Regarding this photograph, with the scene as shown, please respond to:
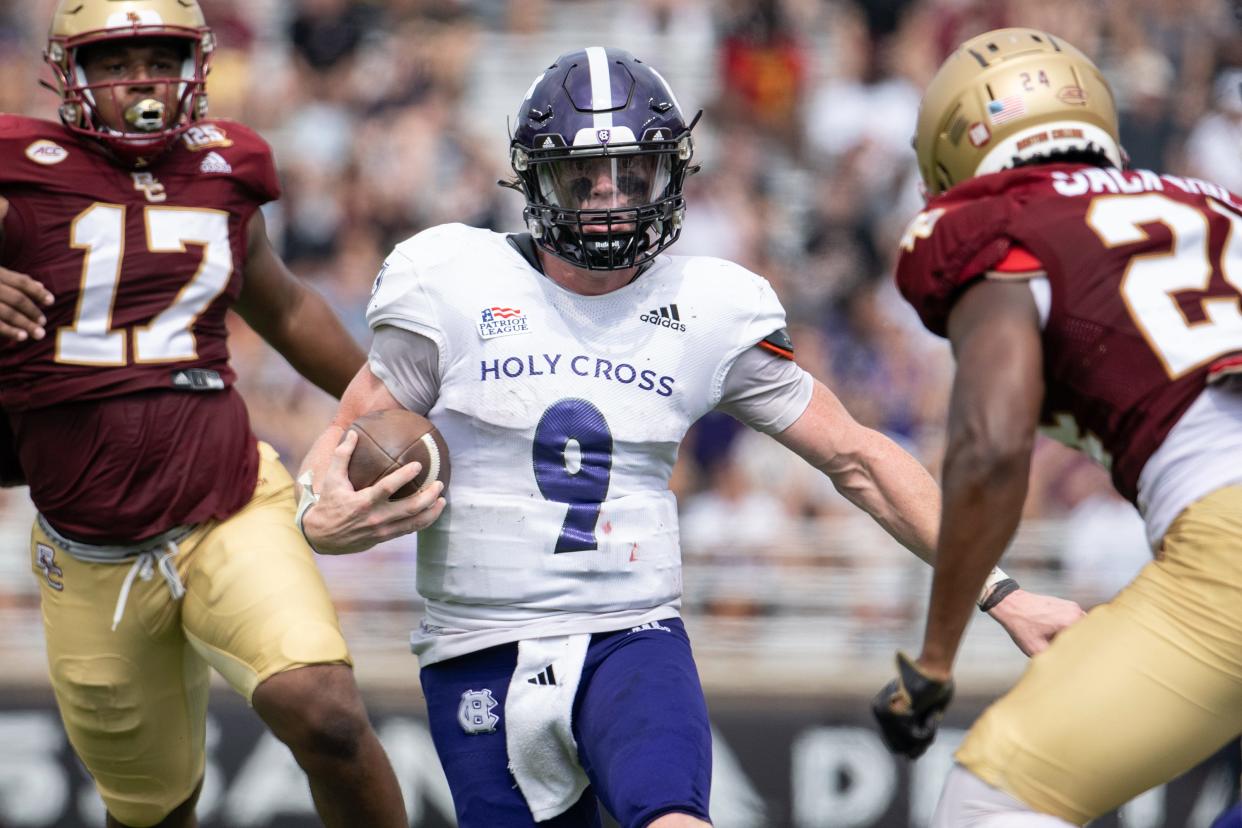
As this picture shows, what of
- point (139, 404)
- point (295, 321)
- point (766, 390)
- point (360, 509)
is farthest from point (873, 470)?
point (139, 404)

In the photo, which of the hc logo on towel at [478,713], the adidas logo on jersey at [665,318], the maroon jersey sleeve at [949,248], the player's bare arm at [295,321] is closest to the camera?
the maroon jersey sleeve at [949,248]

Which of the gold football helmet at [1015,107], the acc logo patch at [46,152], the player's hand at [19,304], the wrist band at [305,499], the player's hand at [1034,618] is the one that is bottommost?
the player's hand at [1034,618]

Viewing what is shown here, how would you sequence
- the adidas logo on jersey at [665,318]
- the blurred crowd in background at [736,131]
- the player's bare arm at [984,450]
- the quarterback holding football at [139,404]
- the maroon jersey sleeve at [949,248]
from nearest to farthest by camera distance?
the player's bare arm at [984,450] → the maroon jersey sleeve at [949,248] → the adidas logo on jersey at [665,318] → the quarterback holding football at [139,404] → the blurred crowd in background at [736,131]

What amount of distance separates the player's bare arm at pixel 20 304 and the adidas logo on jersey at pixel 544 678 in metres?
1.51

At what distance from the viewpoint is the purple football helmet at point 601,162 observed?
3.63m

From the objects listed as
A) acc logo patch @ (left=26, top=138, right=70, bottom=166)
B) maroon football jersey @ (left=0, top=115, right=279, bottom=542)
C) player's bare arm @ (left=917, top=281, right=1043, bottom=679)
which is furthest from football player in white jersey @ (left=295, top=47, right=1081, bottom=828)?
acc logo patch @ (left=26, top=138, right=70, bottom=166)

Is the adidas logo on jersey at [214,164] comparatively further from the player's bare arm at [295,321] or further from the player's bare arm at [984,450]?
the player's bare arm at [984,450]

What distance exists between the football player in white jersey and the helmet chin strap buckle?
0.92 meters

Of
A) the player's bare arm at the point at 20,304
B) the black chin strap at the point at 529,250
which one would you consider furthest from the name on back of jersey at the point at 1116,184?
the player's bare arm at the point at 20,304

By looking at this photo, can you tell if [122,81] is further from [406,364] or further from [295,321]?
[406,364]

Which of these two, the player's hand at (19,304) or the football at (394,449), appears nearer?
the football at (394,449)

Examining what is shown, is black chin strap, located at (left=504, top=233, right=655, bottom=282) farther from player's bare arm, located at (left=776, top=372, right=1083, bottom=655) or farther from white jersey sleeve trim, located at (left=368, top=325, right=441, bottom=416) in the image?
player's bare arm, located at (left=776, top=372, right=1083, bottom=655)

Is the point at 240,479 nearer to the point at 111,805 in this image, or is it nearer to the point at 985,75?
the point at 111,805

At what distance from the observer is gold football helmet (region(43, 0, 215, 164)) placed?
13.8 ft
